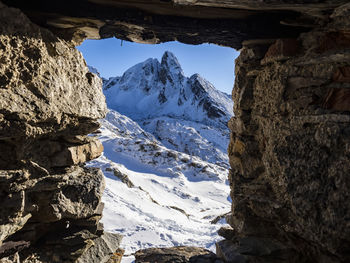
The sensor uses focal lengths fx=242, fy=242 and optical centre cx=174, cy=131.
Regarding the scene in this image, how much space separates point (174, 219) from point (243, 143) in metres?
9.53

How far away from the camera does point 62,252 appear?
4.33 metres

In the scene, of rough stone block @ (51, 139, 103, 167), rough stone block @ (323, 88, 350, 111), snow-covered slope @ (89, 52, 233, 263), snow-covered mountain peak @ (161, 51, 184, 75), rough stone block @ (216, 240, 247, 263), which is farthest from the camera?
snow-covered mountain peak @ (161, 51, 184, 75)

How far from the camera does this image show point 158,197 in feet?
60.1

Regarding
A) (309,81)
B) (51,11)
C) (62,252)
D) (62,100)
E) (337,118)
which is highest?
(51,11)

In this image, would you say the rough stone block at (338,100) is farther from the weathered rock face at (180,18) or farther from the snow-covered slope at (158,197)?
the snow-covered slope at (158,197)

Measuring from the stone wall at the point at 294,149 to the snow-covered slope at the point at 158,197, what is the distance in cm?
378

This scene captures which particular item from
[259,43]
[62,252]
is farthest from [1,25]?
[259,43]

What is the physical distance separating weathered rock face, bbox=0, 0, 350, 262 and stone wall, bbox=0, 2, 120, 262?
2 cm

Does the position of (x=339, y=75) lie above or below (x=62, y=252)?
above

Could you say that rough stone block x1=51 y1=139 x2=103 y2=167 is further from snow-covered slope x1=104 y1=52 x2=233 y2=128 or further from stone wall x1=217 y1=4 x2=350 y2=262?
snow-covered slope x1=104 y1=52 x2=233 y2=128

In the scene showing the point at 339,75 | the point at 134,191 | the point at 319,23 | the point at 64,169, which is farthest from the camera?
the point at 134,191

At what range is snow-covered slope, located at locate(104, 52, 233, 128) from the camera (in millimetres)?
69688

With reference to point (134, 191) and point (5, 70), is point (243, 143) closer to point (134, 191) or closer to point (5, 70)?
point (5, 70)

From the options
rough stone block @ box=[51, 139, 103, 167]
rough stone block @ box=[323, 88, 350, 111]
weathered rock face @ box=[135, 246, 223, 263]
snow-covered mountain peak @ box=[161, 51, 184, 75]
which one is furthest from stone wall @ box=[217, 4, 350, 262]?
snow-covered mountain peak @ box=[161, 51, 184, 75]
